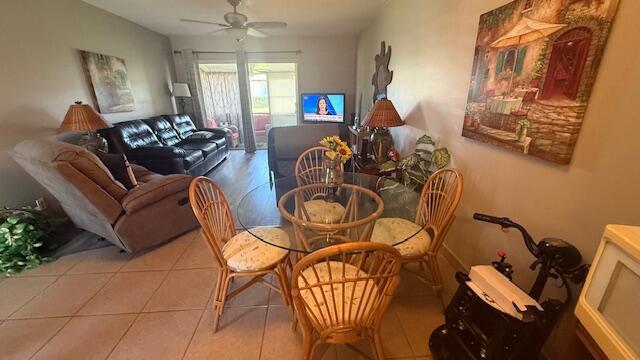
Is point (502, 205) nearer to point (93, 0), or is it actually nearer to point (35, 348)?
point (35, 348)

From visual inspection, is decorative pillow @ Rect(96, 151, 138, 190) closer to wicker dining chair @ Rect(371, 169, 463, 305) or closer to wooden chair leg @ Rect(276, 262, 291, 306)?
wooden chair leg @ Rect(276, 262, 291, 306)

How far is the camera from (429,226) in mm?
1650

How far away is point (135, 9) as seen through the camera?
11.6ft

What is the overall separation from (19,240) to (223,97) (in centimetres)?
572

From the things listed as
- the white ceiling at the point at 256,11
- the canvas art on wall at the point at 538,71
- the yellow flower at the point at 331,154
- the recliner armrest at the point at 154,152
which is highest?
the white ceiling at the point at 256,11

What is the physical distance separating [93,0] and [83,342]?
402cm

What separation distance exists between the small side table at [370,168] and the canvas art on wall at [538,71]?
34.0 inches

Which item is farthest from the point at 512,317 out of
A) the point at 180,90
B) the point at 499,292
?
the point at 180,90

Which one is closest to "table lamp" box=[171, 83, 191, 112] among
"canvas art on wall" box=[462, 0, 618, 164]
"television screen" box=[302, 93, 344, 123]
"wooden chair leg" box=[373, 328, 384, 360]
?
"television screen" box=[302, 93, 344, 123]

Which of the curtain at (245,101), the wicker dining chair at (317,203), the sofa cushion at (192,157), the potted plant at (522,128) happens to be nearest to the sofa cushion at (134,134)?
the sofa cushion at (192,157)

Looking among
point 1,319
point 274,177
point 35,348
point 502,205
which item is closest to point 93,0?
point 274,177

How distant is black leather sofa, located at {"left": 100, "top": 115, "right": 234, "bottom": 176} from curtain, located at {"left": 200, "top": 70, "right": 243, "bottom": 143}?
1.92 meters

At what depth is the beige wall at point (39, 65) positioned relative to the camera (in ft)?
7.80

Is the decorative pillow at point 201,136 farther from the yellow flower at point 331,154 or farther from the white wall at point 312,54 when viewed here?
the yellow flower at point 331,154
